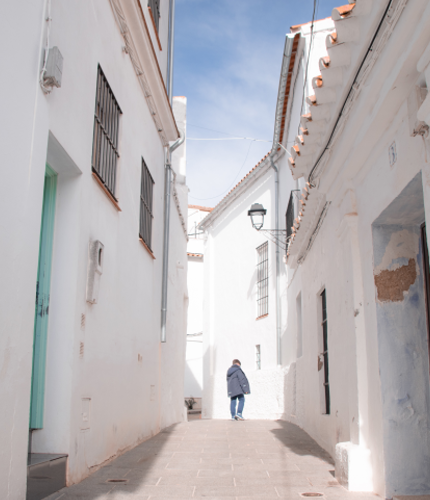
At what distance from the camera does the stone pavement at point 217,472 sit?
13.0 ft

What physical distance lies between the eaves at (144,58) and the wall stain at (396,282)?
4.34 m

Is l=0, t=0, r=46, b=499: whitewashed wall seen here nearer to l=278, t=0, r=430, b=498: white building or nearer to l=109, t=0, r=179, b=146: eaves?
l=278, t=0, r=430, b=498: white building

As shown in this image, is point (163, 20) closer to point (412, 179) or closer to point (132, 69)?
point (132, 69)

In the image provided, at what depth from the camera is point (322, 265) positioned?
6754 millimetres

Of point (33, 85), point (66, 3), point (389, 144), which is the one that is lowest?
point (389, 144)

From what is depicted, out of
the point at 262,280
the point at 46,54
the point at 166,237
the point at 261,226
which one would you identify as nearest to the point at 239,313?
the point at 262,280

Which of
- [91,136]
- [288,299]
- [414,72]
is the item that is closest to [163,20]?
[91,136]

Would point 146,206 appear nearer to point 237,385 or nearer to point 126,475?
point 126,475

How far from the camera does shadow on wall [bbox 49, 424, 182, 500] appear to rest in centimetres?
391

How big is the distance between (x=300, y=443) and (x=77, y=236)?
4383mm

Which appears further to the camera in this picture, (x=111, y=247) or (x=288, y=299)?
(x=288, y=299)

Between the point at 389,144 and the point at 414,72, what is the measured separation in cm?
67

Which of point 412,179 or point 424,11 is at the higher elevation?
point 424,11

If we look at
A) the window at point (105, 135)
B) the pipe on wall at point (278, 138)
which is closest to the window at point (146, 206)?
the window at point (105, 135)
